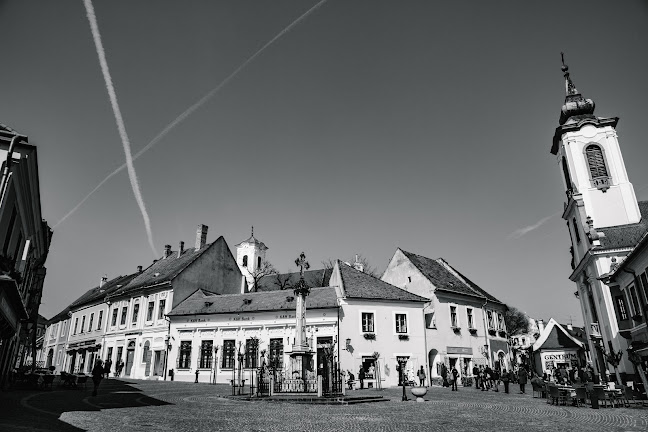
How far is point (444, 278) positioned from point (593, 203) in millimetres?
13435

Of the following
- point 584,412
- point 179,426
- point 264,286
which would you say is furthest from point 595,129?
point 264,286

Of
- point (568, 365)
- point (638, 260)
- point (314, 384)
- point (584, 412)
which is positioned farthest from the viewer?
point (568, 365)

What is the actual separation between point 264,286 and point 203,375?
33.5m

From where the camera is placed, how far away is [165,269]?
140 feet

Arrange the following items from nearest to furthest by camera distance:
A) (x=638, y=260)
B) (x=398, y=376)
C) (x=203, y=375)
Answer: (x=638, y=260) → (x=398, y=376) → (x=203, y=375)

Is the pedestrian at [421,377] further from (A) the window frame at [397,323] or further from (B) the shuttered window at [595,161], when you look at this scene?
(B) the shuttered window at [595,161]

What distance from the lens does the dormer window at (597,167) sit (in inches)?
1238

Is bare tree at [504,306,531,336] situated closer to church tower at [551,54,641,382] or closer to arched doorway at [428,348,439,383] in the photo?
church tower at [551,54,641,382]

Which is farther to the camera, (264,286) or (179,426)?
(264,286)

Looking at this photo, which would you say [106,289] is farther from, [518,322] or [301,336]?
[518,322]

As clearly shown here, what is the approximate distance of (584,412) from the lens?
14.2 metres

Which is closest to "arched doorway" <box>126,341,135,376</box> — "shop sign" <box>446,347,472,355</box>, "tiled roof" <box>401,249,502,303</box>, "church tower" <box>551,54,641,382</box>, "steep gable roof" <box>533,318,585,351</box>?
"tiled roof" <box>401,249,502,303</box>

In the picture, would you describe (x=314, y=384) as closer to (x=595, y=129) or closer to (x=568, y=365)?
(x=595, y=129)

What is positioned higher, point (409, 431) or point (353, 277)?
point (353, 277)
